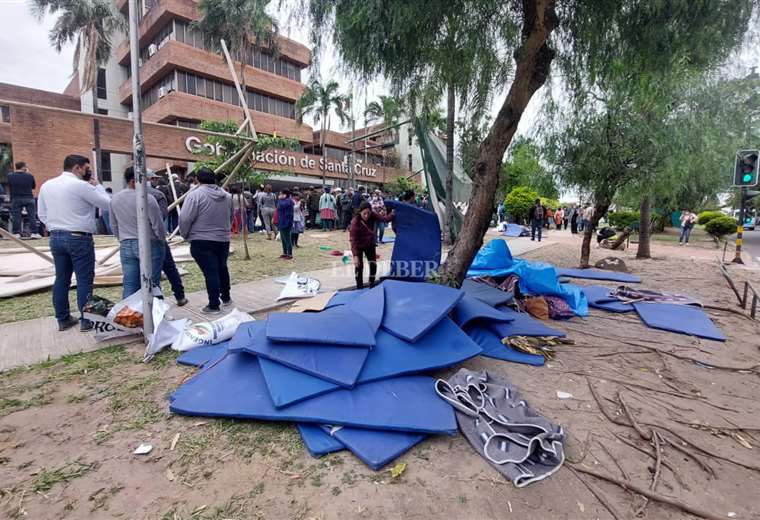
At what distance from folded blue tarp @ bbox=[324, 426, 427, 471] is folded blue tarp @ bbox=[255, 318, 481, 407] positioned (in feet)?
1.15

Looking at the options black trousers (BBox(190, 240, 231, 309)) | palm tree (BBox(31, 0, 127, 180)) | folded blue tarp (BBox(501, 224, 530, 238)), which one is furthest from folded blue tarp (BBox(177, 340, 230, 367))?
palm tree (BBox(31, 0, 127, 180))

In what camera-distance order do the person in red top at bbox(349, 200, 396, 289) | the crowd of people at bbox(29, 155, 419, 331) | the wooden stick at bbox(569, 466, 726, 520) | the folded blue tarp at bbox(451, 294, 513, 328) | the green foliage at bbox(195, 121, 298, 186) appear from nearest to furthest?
1. the wooden stick at bbox(569, 466, 726, 520)
2. the crowd of people at bbox(29, 155, 419, 331)
3. the folded blue tarp at bbox(451, 294, 513, 328)
4. the person in red top at bbox(349, 200, 396, 289)
5. the green foliage at bbox(195, 121, 298, 186)

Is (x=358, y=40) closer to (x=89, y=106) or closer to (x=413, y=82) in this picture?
(x=413, y=82)

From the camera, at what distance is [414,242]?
5930 millimetres

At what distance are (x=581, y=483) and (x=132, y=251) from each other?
4.81 meters

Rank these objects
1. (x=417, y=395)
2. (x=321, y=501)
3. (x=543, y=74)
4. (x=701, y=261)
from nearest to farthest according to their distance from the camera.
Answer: (x=321, y=501) → (x=417, y=395) → (x=543, y=74) → (x=701, y=261)

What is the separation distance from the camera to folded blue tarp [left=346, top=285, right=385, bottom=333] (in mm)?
3365

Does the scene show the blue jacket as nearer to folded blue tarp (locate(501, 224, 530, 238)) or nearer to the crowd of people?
the crowd of people

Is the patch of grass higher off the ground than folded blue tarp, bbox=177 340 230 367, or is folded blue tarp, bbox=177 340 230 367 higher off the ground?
folded blue tarp, bbox=177 340 230 367

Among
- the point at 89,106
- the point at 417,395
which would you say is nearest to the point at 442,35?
the point at 417,395

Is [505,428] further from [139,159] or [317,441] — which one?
[139,159]

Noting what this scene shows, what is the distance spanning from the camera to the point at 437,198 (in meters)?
9.76

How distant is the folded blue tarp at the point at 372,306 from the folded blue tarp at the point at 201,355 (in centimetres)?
126

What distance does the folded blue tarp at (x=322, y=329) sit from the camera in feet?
9.44
